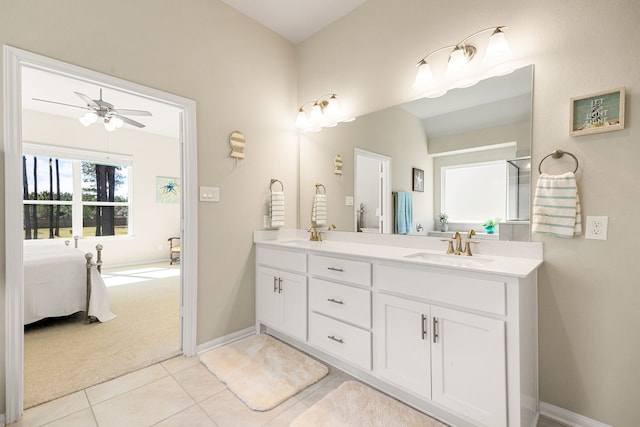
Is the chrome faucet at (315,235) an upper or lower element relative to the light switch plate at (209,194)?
lower

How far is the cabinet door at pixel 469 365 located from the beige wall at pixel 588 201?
558 mm

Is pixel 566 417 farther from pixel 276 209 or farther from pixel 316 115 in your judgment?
pixel 316 115

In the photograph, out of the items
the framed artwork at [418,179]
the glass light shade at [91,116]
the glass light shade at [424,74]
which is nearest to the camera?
the glass light shade at [424,74]

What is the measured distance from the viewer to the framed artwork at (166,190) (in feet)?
20.4

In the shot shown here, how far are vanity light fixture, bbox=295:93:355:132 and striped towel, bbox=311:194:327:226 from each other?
684mm

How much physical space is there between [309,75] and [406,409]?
2.95 m

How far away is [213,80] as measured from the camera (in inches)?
96.0

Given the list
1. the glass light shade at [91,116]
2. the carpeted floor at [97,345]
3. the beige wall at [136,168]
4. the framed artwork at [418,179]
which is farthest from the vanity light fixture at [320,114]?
the beige wall at [136,168]

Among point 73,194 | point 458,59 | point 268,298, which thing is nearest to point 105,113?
point 73,194

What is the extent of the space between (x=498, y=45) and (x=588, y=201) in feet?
3.32

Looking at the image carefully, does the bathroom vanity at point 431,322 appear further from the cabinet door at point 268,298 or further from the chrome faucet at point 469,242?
the cabinet door at point 268,298

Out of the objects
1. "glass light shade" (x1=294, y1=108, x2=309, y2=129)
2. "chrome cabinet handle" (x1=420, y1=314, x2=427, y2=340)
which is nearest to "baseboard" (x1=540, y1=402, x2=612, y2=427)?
"chrome cabinet handle" (x1=420, y1=314, x2=427, y2=340)

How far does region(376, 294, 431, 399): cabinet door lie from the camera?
1.55 meters

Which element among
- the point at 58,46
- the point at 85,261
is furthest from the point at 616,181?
the point at 85,261
